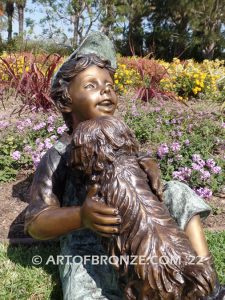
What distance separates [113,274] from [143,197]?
0.52 metres

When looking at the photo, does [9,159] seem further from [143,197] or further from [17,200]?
[143,197]

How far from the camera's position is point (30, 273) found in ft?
8.58

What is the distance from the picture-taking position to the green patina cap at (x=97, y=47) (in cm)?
243

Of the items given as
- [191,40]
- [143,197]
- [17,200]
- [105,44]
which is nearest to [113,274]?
[143,197]

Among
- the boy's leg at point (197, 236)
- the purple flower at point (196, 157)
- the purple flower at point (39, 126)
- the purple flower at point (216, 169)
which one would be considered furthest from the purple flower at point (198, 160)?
the boy's leg at point (197, 236)

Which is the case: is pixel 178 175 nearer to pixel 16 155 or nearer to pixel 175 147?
pixel 175 147

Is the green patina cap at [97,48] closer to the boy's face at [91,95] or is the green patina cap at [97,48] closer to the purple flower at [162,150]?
the boy's face at [91,95]

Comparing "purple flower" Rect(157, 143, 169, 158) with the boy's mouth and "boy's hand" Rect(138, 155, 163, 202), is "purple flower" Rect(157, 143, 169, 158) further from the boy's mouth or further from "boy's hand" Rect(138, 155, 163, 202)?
"boy's hand" Rect(138, 155, 163, 202)

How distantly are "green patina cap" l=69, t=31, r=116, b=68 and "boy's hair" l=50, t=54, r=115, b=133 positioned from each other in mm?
98

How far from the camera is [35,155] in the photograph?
4023 mm

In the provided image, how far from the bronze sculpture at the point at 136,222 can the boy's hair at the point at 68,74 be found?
1.65ft

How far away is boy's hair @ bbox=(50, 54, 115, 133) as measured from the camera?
87.8 inches

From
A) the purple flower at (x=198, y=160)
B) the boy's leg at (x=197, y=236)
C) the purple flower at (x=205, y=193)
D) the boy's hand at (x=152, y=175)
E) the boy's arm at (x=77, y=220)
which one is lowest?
the purple flower at (x=205, y=193)

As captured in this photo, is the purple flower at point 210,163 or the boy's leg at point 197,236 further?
the purple flower at point 210,163
